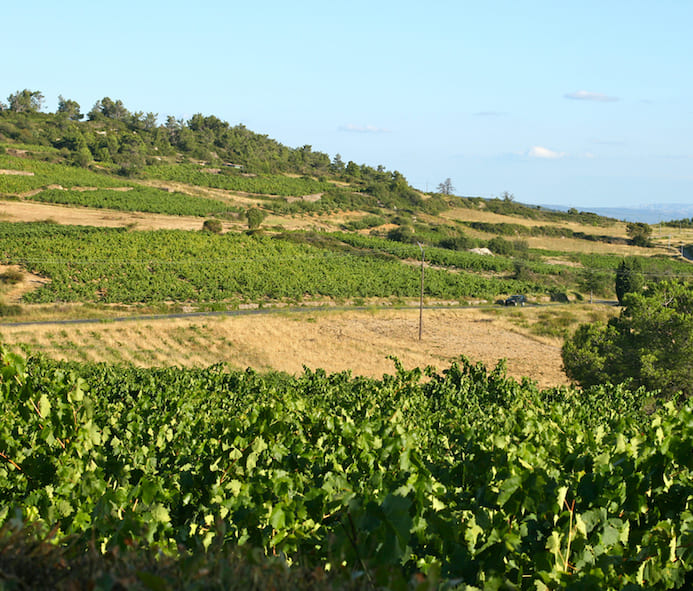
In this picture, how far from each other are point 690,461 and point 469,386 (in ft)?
39.5

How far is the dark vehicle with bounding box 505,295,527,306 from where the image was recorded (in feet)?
189

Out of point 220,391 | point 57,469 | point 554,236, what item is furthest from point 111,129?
point 57,469

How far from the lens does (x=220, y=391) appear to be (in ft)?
50.3

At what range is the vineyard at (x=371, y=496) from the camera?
4453 millimetres

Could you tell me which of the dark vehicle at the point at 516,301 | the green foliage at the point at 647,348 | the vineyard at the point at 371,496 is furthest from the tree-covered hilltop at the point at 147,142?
the vineyard at the point at 371,496

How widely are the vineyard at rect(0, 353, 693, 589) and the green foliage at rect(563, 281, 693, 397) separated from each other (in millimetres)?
19801

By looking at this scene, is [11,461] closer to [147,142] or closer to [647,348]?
[647,348]

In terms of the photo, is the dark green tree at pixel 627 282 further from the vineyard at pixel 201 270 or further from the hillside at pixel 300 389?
the vineyard at pixel 201 270

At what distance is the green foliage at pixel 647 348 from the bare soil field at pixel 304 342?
425 centimetres

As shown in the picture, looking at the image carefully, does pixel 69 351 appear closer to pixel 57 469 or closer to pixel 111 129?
pixel 57 469

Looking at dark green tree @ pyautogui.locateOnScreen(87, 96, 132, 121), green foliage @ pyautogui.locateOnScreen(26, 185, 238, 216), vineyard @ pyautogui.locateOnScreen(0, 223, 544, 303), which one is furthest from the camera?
dark green tree @ pyautogui.locateOnScreen(87, 96, 132, 121)

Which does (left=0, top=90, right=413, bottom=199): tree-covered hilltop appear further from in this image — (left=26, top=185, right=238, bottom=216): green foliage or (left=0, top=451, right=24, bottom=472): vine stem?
(left=0, top=451, right=24, bottom=472): vine stem

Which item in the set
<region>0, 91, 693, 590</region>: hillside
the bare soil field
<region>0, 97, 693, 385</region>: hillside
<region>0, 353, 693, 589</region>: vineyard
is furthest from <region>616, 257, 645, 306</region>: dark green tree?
<region>0, 353, 693, 589</region>: vineyard

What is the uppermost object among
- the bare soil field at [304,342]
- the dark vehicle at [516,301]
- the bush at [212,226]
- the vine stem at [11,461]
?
the bush at [212,226]
